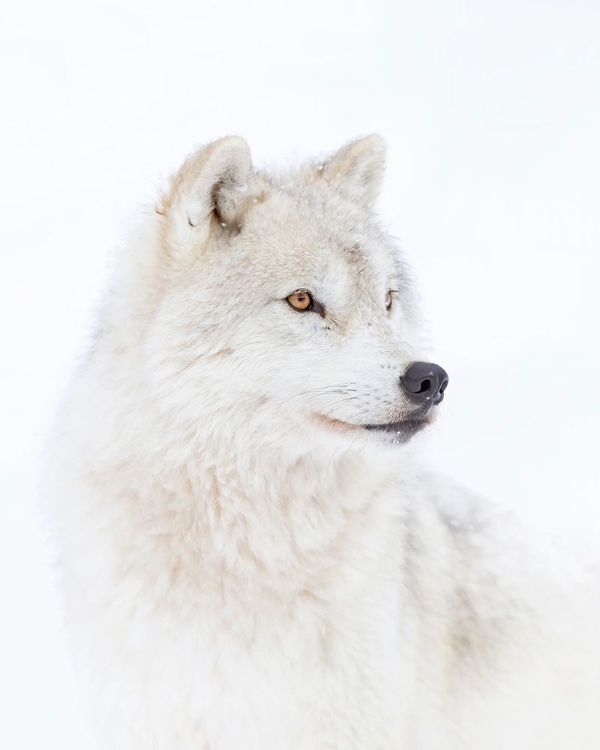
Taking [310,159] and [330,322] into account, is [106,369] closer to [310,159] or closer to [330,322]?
[330,322]

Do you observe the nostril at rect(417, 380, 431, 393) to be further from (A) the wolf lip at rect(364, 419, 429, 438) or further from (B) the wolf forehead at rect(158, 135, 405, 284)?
(B) the wolf forehead at rect(158, 135, 405, 284)

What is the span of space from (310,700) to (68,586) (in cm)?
104

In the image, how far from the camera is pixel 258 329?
9.84ft

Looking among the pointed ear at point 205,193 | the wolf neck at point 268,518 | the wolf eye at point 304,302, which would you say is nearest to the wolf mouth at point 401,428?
the wolf neck at point 268,518

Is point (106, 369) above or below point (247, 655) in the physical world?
above

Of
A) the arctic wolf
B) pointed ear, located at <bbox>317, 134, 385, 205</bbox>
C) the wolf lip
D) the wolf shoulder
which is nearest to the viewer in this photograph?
the arctic wolf

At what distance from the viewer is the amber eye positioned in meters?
3.07

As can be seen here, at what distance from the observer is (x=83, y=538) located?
10.1ft

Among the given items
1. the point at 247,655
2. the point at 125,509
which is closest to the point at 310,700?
the point at 247,655

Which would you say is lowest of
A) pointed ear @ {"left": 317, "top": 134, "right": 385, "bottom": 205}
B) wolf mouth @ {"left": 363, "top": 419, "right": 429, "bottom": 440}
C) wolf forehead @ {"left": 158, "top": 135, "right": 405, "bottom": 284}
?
wolf mouth @ {"left": 363, "top": 419, "right": 429, "bottom": 440}

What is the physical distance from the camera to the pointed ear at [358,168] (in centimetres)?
370

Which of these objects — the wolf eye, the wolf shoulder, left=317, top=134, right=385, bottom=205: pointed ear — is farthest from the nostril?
left=317, top=134, right=385, bottom=205: pointed ear

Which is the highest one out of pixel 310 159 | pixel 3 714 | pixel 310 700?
pixel 310 159

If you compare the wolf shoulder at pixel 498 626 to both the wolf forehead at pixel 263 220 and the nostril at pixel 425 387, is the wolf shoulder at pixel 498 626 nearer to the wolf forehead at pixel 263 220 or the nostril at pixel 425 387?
the nostril at pixel 425 387
